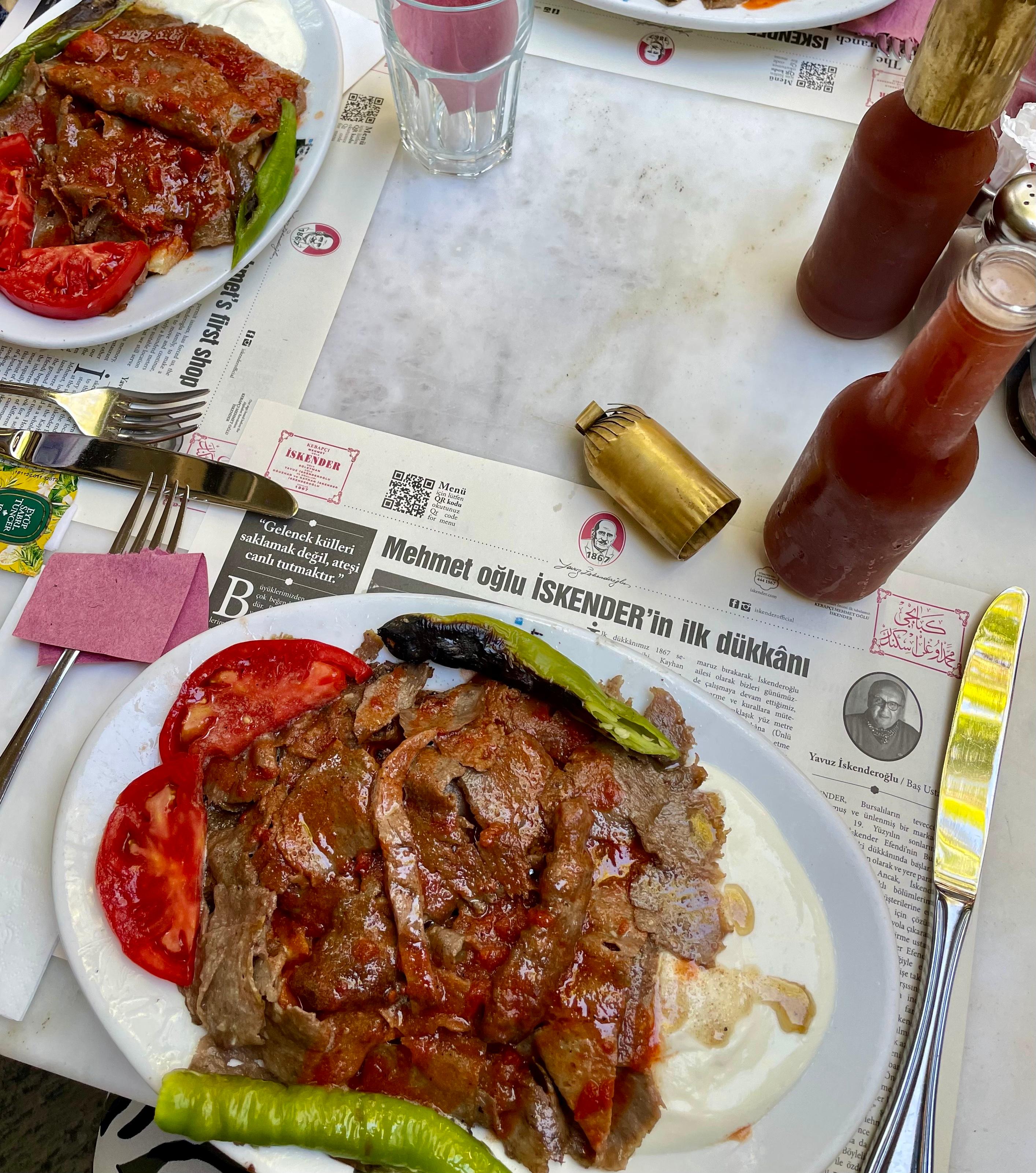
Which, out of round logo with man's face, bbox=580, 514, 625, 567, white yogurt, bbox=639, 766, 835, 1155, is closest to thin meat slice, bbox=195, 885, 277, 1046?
white yogurt, bbox=639, 766, 835, 1155

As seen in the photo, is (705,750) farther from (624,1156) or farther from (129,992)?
(129,992)

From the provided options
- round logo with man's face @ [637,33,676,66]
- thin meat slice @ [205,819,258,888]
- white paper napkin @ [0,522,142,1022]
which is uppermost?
round logo with man's face @ [637,33,676,66]

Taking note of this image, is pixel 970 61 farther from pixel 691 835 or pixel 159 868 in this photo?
pixel 159 868

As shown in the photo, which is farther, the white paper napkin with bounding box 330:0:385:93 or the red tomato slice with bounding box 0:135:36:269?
the white paper napkin with bounding box 330:0:385:93

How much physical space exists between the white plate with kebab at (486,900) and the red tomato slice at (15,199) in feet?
2.66

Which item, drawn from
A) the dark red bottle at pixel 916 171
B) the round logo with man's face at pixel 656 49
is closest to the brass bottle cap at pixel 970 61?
Answer: the dark red bottle at pixel 916 171

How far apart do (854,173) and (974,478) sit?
0.56m

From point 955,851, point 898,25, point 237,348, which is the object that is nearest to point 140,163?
point 237,348

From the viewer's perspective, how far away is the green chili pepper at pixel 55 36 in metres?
1.59

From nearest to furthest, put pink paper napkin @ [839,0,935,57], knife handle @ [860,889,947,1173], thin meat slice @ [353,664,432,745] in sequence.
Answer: knife handle @ [860,889,947,1173], thin meat slice @ [353,664,432,745], pink paper napkin @ [839,0,935,57]

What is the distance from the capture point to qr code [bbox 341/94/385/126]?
1.77 metres

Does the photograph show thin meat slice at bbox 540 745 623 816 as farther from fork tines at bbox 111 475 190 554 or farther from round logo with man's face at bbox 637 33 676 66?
round logo with man's face at bbox 637 33 676 66

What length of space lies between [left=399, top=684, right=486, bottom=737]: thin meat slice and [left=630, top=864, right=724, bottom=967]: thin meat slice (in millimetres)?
312

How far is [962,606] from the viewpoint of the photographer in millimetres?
1403
